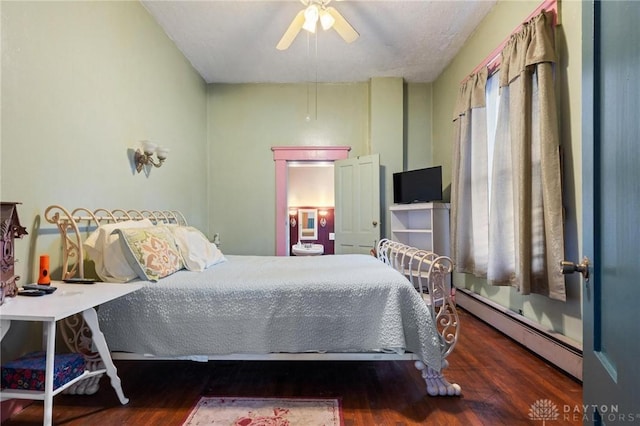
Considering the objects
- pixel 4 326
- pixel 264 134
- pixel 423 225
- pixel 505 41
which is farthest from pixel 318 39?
pixel 4 326

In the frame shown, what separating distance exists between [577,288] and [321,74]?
3.72 meters

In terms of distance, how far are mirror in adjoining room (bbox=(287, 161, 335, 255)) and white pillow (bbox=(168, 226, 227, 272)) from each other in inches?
150

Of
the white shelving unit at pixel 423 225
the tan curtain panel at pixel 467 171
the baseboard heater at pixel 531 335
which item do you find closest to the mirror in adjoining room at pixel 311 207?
the white shelving unit at pixel 423 225

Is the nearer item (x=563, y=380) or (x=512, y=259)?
(x=563, y=380)

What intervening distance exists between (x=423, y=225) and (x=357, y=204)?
949 millimetres

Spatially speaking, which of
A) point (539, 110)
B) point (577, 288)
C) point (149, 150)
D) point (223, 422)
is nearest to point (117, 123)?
point (149, 150)

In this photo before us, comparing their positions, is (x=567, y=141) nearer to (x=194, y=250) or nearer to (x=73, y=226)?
(x=194, y=250)

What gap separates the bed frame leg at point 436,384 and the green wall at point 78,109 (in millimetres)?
2281

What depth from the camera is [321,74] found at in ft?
14.0

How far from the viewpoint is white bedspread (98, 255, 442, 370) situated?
1741mm

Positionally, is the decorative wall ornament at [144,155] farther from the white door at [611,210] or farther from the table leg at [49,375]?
the white door at [611,210]

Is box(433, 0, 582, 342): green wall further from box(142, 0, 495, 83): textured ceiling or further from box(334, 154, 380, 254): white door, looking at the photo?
box(334, 154, 380, 254): white door

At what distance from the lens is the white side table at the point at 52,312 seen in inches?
48.8

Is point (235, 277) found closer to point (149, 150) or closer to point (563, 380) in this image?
point (149, 150)
